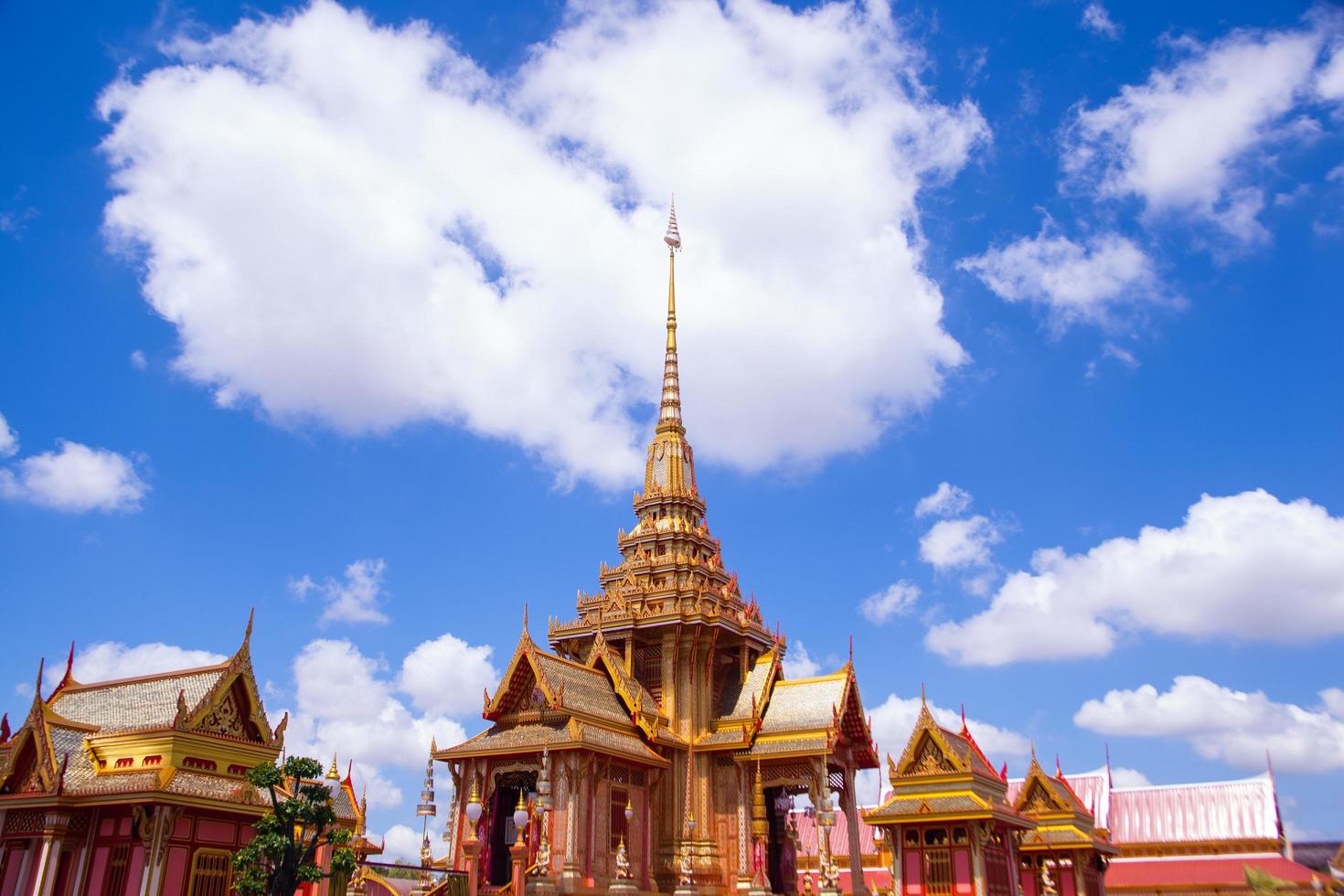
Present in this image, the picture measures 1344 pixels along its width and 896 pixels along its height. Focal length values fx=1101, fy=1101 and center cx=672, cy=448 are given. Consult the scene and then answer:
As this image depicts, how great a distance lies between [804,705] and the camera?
130 feet

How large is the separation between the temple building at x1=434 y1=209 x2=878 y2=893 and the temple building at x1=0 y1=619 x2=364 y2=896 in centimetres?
763

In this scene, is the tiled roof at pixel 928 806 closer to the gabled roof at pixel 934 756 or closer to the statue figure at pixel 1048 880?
the gabled roof at pixel 934 756

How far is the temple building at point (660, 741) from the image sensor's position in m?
34.0

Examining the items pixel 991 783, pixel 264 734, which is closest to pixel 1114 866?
pixel 991 783

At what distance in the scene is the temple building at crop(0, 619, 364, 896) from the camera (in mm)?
24688

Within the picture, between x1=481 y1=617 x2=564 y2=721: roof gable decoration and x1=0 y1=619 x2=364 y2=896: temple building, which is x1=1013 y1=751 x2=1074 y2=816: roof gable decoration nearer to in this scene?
x1=481 y1=617 x2=564 y2=721: roof gable decoration

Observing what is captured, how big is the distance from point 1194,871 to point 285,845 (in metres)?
40.4

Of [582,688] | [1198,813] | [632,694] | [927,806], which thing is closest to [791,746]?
[632,694]

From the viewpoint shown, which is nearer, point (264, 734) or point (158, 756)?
point (158, 756)

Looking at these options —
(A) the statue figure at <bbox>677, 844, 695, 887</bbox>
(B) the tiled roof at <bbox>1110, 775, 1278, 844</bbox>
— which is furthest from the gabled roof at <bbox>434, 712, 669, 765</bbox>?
(B) the tiled roof at <bbox>1110, 775, 1278, 844</bbox>

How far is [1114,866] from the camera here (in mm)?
49000

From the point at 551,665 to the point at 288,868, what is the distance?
14.6m

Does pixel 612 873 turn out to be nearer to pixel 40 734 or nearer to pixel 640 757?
pixel 640 757

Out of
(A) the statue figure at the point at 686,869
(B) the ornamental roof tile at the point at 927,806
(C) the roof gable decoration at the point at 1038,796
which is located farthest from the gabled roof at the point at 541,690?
(C) the roof gable decoration at the point at 1038,796
